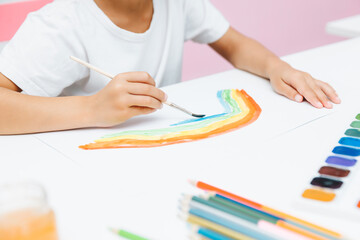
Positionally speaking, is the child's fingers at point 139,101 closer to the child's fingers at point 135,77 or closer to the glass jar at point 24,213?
the child's fingers at point 135,77

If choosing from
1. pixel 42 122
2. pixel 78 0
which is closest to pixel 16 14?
pixel 78 0

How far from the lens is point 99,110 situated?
0.66 meters

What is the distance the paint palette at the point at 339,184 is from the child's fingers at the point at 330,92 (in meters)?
0.14

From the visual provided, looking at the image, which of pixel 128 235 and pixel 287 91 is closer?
pixel 128 235

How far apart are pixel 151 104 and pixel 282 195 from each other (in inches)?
9.6

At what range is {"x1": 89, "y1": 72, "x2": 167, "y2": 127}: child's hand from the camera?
66cm

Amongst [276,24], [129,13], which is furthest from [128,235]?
[276,24]

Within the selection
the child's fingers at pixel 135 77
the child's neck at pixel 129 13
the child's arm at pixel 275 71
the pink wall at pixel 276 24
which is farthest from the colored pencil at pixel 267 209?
the pink wall at pixel 276 24

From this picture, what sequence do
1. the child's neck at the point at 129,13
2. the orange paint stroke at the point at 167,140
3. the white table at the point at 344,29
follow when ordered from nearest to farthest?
the orange paint stroke at the point at 167,140, the child's neck at the point at 129,13, the white table at the point at 344,29

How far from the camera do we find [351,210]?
46 centimetres

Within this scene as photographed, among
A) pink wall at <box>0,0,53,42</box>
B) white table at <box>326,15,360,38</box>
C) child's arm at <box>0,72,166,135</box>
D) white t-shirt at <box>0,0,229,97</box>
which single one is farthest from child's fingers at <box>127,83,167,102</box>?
white table at <box>326,15,360,38</box>

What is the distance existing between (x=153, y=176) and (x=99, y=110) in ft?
0.55

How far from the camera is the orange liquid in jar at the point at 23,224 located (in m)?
0.38

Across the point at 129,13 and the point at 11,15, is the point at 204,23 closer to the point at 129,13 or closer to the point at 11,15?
the point at 129,13
